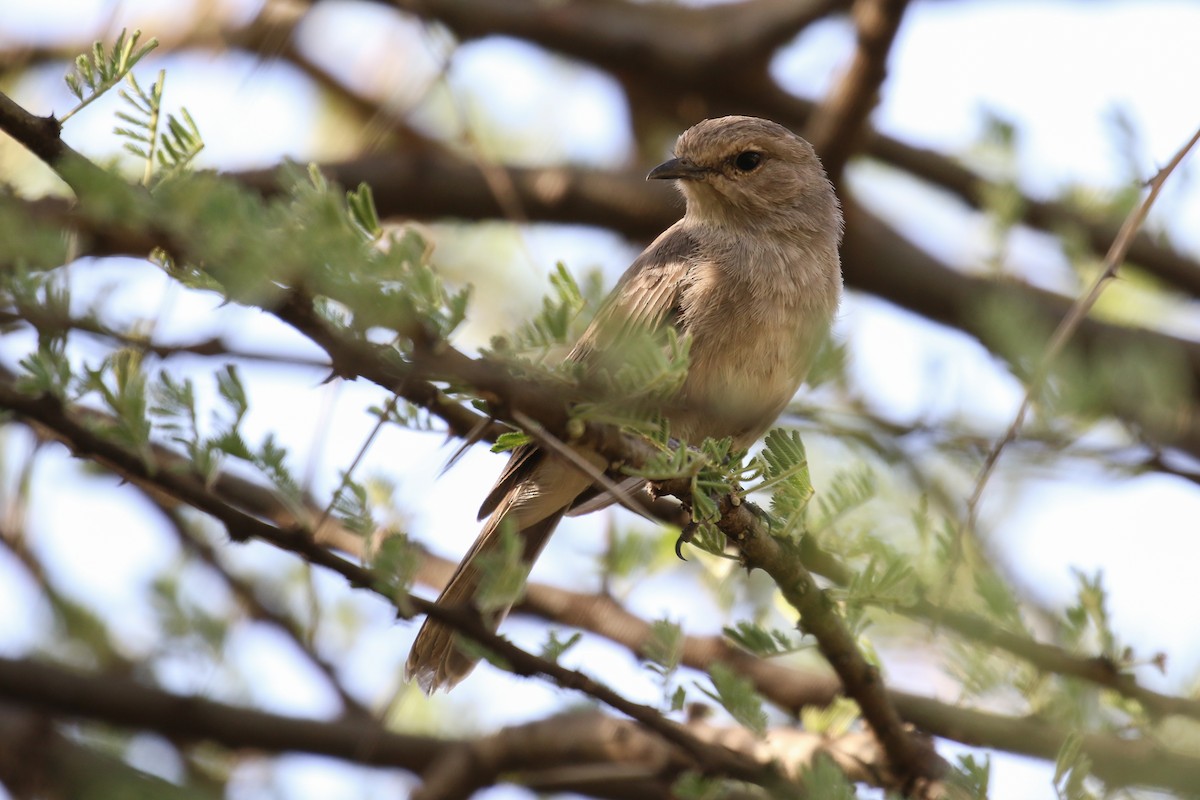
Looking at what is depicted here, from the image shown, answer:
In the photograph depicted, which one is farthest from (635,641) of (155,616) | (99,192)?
(99,192)

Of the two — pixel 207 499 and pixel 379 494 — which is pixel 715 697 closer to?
pixel 379 494

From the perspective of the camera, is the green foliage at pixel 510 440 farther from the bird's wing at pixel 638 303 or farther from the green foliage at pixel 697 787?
the green foliage at pixel 697 787

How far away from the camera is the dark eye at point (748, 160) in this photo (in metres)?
5.81

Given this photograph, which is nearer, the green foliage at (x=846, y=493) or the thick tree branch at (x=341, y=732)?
the green foliage at (x=846, y=493)

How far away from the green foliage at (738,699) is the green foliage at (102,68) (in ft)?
7.39

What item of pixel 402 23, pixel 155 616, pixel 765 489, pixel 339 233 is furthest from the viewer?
pixel 402 23

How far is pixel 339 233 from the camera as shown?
235cm

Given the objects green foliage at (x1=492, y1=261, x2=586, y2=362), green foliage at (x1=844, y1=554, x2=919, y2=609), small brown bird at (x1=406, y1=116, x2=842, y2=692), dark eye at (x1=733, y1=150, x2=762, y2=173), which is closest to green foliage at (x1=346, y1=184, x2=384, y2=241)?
green foliage at (x1=492, y1=261, x2=586, y2=362)

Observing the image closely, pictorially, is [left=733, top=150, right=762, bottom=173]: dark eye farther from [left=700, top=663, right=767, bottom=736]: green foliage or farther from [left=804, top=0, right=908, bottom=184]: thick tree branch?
[left=700, top=663, right=767, bottom=736]: green foliage

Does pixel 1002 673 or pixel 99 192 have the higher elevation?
pixel 1002 673

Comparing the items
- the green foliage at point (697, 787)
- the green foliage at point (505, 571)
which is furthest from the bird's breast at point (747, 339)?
the green foliage at point (505, 571)

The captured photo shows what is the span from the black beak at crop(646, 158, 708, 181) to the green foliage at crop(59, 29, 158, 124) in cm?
333

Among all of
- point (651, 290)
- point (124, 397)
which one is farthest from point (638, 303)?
point (124, 397)

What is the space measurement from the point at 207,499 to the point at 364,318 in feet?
2.15
